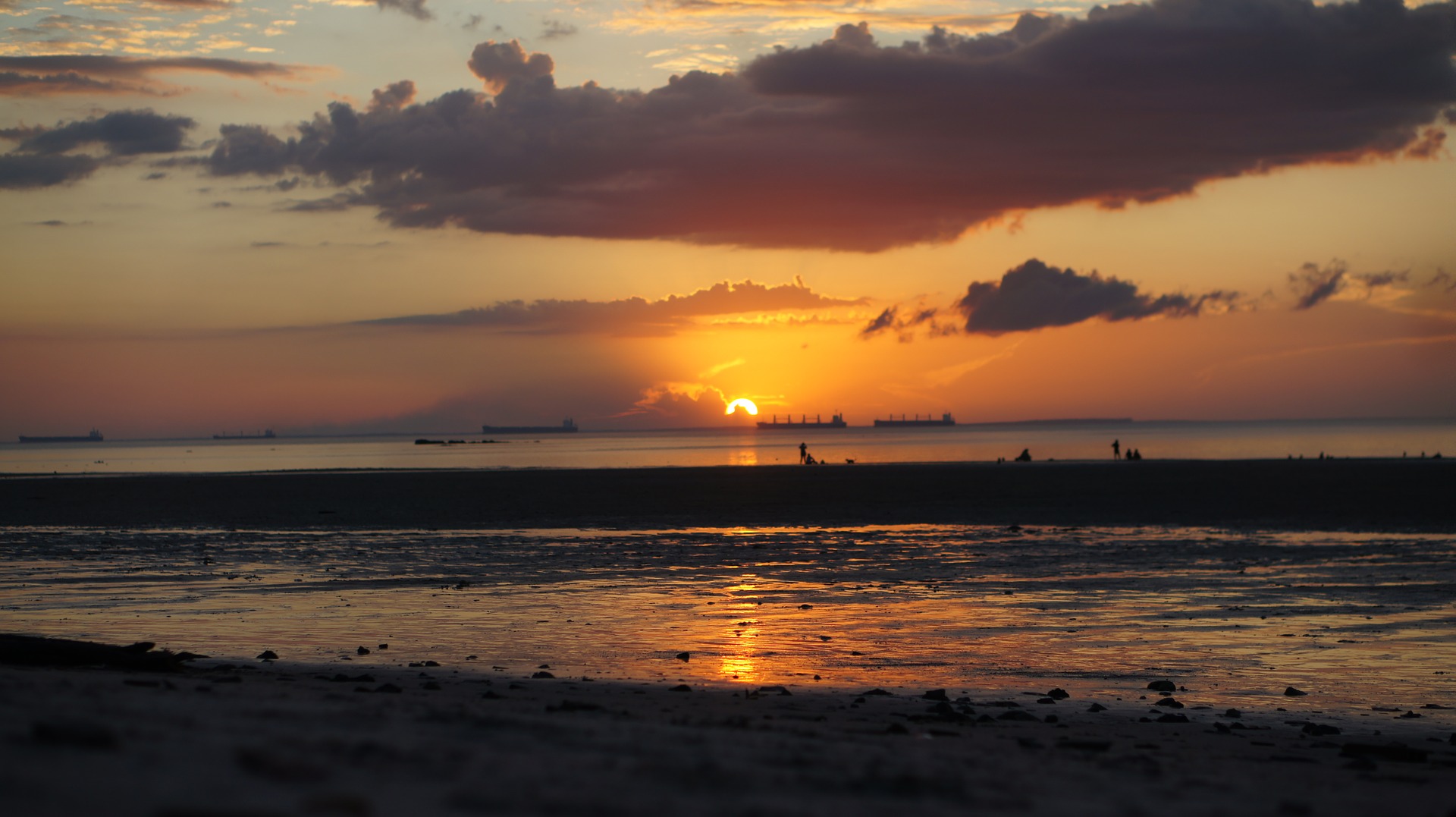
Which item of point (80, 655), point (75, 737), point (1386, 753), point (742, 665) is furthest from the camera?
point (742, 665)

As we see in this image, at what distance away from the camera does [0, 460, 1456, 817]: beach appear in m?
6.45

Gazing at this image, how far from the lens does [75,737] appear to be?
6.17m

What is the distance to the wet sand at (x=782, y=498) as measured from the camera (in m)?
36.8

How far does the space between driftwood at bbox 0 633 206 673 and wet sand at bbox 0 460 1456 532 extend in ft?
76.6

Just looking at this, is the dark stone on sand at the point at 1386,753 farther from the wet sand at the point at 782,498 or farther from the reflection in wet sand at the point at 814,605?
the wet sand at the point at 782,498

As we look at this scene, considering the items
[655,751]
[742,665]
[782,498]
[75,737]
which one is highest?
[75,737]

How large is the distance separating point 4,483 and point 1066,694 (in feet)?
227

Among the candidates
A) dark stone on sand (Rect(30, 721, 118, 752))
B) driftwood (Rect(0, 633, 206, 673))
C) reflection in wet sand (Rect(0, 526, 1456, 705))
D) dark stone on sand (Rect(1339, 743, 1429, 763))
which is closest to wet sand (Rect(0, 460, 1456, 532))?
reflection in wet sand (Rect(0, 526, 1456, 705))

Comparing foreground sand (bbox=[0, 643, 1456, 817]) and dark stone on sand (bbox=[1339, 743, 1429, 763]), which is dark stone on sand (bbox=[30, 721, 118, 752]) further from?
dark stone on sand (bbox=[1339, 743, 1429, 763])

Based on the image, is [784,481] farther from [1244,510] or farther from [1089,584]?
[1089,584]

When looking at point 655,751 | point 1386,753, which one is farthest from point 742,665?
point 1386,753

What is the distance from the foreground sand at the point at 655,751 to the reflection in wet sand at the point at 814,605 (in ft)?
6.29

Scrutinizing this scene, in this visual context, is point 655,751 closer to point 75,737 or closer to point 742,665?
point 75,737

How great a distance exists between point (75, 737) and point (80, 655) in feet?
21.7
